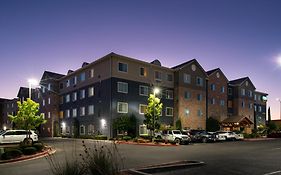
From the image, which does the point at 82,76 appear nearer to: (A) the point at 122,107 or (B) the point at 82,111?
(B) the point at 82,111

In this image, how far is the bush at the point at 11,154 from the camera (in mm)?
16750

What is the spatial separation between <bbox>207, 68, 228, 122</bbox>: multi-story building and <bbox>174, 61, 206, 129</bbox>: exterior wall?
2.36 m

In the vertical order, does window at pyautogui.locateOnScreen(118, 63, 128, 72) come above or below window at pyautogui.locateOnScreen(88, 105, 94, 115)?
above

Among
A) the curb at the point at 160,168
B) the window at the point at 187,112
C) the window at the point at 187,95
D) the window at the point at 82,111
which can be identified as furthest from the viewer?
the window at the point at 187,95

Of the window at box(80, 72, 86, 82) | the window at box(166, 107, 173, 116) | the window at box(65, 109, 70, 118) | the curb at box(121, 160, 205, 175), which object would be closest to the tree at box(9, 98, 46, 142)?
the window at box(80, 72, 86, 82)

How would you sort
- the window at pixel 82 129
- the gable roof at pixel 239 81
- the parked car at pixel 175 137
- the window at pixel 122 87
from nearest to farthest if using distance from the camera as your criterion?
the parked car at pixel 175 137, the window at pixel 122 87, the window at pixel 82 129, the gable roof at pixel 239 81

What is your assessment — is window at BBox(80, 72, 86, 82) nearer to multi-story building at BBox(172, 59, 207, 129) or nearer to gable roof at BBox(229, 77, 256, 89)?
Result: multi-story building at BBox(172, 59, 207, 129)

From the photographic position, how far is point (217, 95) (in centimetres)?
5622

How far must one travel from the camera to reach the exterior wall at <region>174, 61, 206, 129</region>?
48.0 metres

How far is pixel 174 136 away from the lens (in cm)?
3256

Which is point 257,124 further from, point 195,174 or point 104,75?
point 195,174

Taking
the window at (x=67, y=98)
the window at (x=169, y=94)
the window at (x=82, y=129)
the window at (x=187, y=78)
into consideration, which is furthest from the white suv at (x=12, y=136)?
the window at (x=187, y=78)

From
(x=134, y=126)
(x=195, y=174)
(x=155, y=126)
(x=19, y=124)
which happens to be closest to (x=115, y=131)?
(x=134, y=126)

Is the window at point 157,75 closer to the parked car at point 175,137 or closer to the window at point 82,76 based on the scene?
the window at point 82,76
